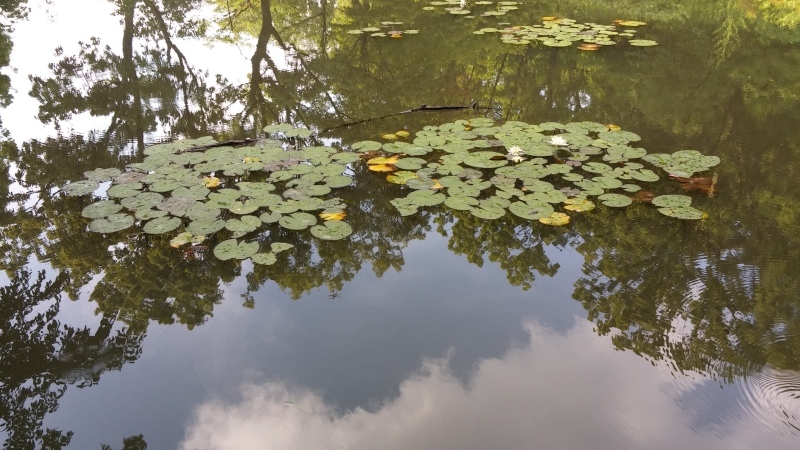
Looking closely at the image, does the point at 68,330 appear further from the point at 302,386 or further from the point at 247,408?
the point at 302,386

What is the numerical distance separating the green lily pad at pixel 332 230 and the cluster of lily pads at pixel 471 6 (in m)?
5.73

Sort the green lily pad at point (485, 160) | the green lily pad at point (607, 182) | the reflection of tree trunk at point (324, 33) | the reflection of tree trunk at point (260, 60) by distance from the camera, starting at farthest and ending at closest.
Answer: the reflection of tree trunk at point (324, 33), the reflection of tree trunk at point (260, 60), the green lily pad at point (485, 160), the green lily pad at point (607, 182)

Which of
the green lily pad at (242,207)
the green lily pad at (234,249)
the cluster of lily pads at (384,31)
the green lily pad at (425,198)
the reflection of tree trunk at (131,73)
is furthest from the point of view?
the cluster of lily pads at (384,31)

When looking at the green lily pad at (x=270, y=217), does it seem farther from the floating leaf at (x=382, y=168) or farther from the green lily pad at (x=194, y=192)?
the floating leaf at (x=382, y=168)

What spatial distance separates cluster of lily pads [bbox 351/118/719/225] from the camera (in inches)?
120

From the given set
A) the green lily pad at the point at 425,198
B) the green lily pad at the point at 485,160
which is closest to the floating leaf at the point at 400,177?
the green lily pad at the point at 425,198

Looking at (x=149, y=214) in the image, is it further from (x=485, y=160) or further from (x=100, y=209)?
(x=485, y=160)

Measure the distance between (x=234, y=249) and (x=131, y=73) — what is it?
164 inches

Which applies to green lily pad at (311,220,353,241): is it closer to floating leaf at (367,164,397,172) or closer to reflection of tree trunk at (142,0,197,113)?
floating leaf at (367,164,397,172)

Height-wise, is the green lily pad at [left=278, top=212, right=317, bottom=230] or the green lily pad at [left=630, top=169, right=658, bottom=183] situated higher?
the green lily pad at [left=278, top=212, right=317, bottom=230]

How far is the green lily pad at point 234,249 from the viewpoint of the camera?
264cm

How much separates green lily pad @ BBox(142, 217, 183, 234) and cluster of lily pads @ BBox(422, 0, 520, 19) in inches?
237

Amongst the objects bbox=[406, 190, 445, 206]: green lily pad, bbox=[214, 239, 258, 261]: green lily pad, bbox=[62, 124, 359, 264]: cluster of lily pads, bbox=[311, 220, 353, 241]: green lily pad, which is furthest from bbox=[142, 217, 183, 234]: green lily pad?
bbox=[406, 190, 445, 206]: green lily pad

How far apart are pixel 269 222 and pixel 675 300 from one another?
2.09 meters
